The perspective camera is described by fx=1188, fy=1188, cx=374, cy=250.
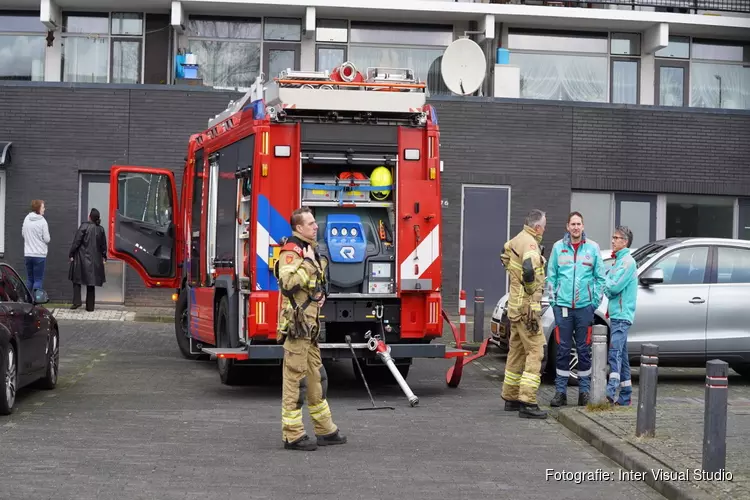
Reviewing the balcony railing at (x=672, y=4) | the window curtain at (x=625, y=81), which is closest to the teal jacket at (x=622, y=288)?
the balcony railing at (x=672, y=4)

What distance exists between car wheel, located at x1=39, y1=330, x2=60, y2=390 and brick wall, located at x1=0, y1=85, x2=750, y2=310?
983 centimetres

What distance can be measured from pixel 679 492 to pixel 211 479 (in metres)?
3.18

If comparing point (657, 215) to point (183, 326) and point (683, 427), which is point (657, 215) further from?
point (683, 427)

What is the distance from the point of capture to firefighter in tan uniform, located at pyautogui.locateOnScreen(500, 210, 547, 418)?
11.4 meters

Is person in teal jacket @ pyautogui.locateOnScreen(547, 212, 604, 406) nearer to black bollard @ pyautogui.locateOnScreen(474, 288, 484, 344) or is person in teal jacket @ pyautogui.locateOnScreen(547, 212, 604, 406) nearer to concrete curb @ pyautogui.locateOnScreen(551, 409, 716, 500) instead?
concrete curb @ pyautogui.locateOnScreen(551, 409, 716, 500)

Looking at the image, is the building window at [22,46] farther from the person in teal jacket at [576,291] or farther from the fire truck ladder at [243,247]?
the person in teal jacket at [576,291]

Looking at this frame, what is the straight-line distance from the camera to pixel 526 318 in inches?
452

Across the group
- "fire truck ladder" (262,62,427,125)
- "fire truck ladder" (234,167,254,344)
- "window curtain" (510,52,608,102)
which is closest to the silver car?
"fire truck ladder" (262,62,427,125)

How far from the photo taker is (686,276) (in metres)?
14.2

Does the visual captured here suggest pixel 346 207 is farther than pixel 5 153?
No

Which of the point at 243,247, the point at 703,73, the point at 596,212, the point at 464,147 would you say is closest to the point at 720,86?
the point at 703,73

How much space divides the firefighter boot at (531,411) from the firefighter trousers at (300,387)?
2.51 meters

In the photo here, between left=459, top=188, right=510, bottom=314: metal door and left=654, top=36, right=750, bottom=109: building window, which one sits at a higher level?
left=654, top=36, right=750, bottom=109: building window

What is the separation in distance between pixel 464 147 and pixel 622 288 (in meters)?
12.2
